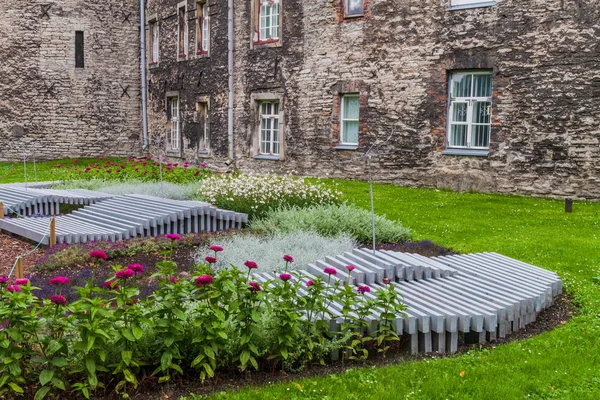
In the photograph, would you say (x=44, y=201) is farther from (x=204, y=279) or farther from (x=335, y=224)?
(x=204, y=279)

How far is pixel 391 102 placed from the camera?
647 inches

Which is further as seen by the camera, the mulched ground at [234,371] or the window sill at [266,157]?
the window sill at [266,157]

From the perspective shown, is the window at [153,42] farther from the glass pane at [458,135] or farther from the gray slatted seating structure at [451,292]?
the gray slatted seating structure at [451,292]

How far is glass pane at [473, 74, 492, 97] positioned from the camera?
1488cm

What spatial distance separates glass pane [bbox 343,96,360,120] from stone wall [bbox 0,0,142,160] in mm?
12974

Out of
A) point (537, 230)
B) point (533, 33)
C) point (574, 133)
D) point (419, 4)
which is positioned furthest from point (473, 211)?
point (419, 4)

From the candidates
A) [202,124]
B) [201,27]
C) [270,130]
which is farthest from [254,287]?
[201,27]

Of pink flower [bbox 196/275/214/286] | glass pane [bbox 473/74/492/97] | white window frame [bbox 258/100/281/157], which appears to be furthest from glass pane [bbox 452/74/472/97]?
pink flower [bbox 196/275/214/286]

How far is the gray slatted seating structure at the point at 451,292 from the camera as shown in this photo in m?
5.27

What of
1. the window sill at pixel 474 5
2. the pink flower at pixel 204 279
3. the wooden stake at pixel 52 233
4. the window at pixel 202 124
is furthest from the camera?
the window at pixel 202 124

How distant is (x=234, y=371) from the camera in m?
4.71

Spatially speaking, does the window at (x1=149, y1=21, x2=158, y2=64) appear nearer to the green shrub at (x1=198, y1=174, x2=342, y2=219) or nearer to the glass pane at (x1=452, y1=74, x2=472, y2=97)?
the glass pane at (x1=452, y1=74, x2=472, y2=97)

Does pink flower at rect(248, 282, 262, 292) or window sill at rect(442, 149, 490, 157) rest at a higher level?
window sill at rect(442, 149, 490, 157)

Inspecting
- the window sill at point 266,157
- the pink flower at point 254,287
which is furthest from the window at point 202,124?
the pink flower at point 254,287
